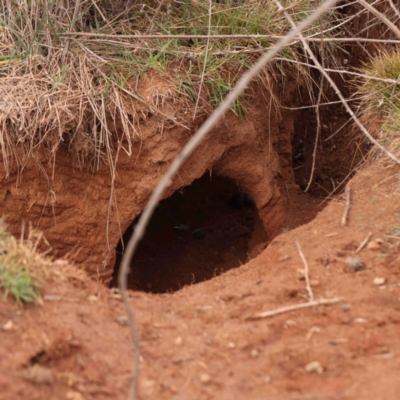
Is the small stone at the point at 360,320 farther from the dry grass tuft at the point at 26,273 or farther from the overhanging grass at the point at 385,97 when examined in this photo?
the overhanging grass at the point at 385,97

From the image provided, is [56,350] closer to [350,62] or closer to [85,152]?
[85,152]

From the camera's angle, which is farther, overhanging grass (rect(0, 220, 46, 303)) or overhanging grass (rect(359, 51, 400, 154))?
overhanging grass (rect(359, 51, 400, 154))

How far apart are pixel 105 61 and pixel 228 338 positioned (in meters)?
2.12

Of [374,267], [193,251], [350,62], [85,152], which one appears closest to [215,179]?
[193,251]

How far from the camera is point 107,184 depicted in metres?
3.90

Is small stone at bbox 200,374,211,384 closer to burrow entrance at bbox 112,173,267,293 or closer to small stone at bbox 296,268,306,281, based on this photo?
small stone at bbox 296,268,306,281

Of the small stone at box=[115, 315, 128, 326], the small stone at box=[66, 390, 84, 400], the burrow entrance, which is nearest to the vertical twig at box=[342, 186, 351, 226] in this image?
the small stone at box=[115, 315, 128, 326]

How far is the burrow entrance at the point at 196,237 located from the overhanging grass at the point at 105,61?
131 centimetres

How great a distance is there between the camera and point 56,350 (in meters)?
2.00

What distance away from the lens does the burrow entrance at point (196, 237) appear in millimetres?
4809

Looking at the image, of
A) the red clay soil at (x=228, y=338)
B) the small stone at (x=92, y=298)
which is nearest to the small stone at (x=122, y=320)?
the red clay soil at (x=228, y=338)

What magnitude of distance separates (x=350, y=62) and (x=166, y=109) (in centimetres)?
191

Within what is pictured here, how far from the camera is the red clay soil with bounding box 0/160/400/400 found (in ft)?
6.25

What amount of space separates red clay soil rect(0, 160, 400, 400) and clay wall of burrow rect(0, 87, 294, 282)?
4.25ft
